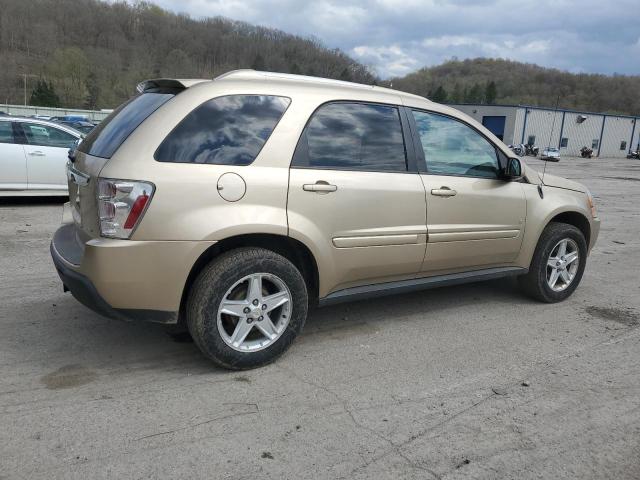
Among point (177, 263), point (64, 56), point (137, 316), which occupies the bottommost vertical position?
point (137, 316)

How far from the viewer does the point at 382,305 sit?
16.0 feet

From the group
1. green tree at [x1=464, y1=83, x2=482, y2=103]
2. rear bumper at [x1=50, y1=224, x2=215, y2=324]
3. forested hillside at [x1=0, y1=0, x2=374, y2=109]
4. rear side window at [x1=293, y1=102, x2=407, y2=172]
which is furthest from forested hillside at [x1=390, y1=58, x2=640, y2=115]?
rear bumper at [x1=50, y1=224, x2=215, y2=324]

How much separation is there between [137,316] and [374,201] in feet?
5.66

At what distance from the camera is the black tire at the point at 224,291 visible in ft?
10.6

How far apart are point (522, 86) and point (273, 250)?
15162cm

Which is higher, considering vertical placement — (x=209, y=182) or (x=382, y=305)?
(x=209, y=182)

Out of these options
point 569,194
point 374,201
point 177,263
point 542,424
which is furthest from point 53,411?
point 569,194

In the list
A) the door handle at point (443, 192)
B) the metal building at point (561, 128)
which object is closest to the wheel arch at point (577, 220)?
the door handle at point (443, 192)

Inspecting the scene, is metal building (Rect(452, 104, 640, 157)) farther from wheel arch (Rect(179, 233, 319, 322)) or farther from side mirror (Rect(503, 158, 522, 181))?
wheel arch (Rect(179, 233, 319, 322))

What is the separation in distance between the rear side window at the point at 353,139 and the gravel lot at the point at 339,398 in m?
1.33

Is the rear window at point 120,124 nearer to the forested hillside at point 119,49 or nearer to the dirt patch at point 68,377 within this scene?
the dirt patch at point 68,377

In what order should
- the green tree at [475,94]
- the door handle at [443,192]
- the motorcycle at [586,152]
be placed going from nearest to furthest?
the door handle at [443,192] < the motorcycle at [586,152] < the green tree at [475,94]

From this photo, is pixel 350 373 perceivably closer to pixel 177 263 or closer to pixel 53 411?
pixel 177 263

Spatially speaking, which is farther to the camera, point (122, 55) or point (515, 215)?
point (122, 55)
